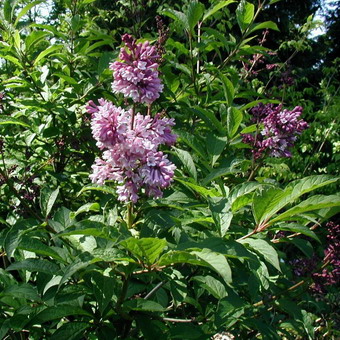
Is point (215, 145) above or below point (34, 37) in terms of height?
below

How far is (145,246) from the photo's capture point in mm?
1188

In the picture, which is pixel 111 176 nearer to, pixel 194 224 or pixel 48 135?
pixel 194 224

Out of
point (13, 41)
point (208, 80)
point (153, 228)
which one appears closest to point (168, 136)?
point (153, 228)

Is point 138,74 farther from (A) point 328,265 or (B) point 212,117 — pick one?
(A) point 328,265

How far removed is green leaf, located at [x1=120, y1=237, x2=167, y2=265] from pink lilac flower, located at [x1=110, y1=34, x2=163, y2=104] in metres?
0.57

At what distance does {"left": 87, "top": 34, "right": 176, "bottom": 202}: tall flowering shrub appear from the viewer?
1.45 metres

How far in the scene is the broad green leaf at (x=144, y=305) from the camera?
150 centimetres

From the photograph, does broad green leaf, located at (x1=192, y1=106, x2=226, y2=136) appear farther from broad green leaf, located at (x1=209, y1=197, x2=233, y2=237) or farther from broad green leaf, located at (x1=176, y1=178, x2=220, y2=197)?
broad green leaf, located at (x1=209, y1=197, x2=233, y2=237)

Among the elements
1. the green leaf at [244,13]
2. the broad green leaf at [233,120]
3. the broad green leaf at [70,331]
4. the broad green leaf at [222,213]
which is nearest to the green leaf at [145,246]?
the broad green leaf at [222,213]

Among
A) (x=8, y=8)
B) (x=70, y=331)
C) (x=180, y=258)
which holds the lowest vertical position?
(x=70, y=331)

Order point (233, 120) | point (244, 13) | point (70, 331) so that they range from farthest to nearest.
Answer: point (244, 13) → point (233, 120) → point (70, 331)

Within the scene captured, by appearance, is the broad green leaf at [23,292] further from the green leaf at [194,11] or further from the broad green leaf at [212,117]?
the green leaf at [194,11]

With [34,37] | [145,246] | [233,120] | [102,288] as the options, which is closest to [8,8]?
[34,37]

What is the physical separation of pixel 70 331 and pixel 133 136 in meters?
0.74
